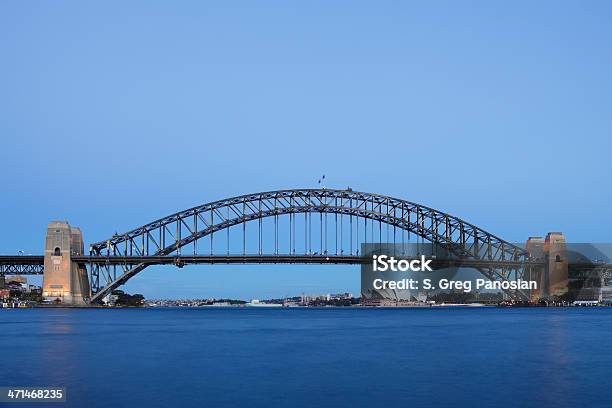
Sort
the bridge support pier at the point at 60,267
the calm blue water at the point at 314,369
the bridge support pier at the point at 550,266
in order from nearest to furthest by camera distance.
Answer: the calm blue water at the point at 314,369 < the bridge support pier at the point at 60,267 < the bridge support pier at the point at 550,266

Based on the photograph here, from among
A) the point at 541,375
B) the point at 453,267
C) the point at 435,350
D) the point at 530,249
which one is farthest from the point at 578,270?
the point at 541,375

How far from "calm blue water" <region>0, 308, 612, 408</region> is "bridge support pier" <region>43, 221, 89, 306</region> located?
5532 cm

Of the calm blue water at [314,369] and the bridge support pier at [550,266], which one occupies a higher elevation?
the bridge support pier at [550,266]

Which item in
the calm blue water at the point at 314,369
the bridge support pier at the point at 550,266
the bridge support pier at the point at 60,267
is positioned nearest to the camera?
the calm blue water at the point at 314,369

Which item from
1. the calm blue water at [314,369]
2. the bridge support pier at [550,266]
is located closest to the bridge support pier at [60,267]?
→ the calm blue water at [314,369]

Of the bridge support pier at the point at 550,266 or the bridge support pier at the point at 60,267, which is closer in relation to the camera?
the bridge support pier at the point at 60,267

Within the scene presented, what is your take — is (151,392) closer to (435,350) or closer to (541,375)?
(541,375)

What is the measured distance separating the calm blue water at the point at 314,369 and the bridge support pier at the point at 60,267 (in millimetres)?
55322

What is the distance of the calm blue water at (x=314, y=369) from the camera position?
28.9 metres

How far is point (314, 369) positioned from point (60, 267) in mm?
80474

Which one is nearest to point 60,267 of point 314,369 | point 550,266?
point 550,266

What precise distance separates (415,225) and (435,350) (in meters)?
74.4

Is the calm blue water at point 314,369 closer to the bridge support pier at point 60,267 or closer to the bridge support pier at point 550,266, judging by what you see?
the bridge support pier at point 60,267

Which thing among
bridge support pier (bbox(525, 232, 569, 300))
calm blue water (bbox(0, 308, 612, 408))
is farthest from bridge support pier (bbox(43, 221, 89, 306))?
bridge support pier (bbox(525, 232, 569, 300))
